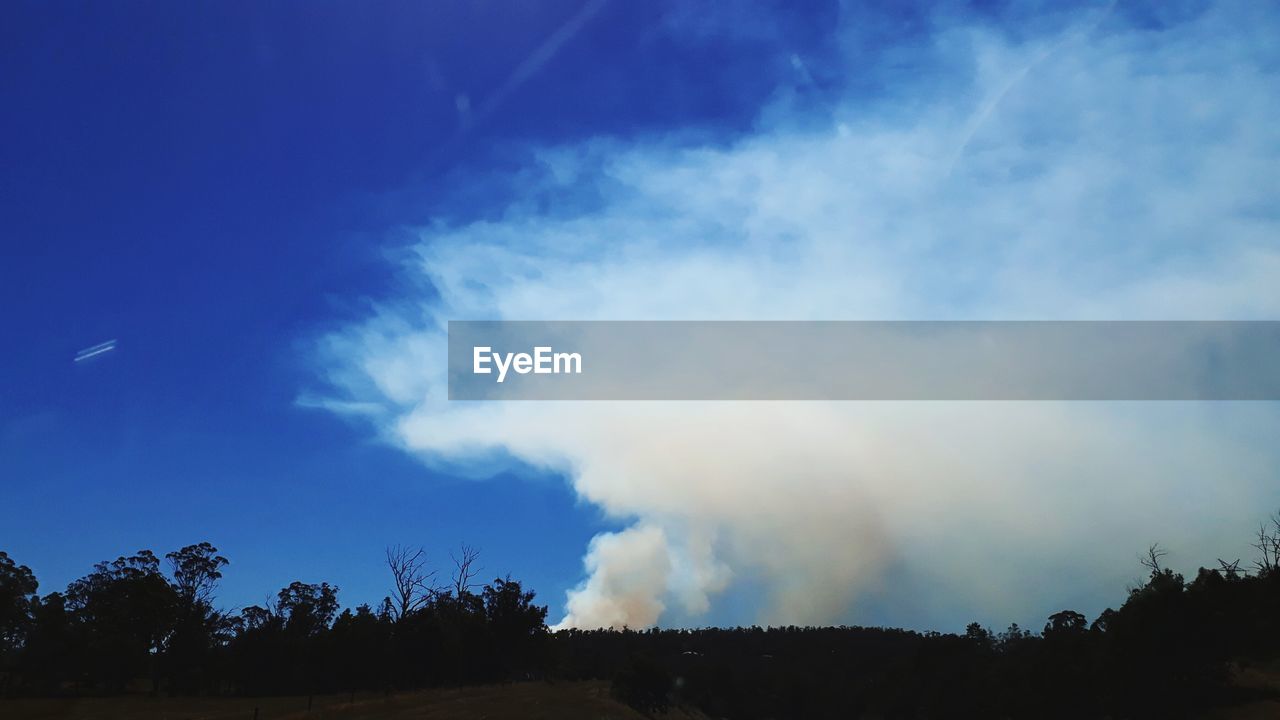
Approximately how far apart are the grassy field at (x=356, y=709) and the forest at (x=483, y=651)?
1450cm

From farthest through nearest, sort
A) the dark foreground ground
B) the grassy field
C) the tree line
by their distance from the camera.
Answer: the tree line < the dark foreground ground < the grassy field

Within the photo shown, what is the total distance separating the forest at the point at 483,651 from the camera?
227 feet

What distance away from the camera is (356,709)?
180 feet

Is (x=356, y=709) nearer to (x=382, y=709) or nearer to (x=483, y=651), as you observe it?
(x=382, y=709)

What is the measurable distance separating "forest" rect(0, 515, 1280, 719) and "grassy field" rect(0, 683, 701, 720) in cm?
1450

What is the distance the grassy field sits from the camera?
176ft

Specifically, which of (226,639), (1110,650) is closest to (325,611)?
(226,639)

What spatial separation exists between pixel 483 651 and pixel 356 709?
6295cm

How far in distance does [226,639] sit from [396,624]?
27.2 meters

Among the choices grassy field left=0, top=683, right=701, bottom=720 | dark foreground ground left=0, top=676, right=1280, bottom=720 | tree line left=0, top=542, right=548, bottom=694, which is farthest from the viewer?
tree line left=0, top=542, right=548, bottom=694

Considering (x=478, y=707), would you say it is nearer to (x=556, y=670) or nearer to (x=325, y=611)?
(x=556, y=670)

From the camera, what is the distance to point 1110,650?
7362cm

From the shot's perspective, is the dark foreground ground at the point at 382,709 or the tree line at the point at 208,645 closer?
the dark foreground ground at the point at 382,709

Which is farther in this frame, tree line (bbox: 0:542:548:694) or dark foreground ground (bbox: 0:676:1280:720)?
tree line (bbox: 0:542:548:694)
